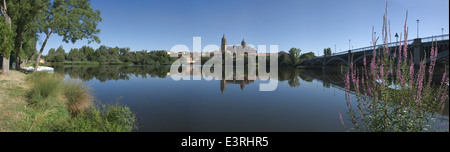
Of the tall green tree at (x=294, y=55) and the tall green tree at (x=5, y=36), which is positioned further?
the tall green tree at (x=294, y=55)

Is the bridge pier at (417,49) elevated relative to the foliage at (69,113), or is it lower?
elevated

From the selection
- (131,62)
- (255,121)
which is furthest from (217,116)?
(131,62)

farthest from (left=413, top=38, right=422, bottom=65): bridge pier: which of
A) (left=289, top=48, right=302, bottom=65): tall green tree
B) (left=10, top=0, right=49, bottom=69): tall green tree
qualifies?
(left=289, top=48, right=302, bottom=65): tall green tree

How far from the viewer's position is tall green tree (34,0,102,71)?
19.4m

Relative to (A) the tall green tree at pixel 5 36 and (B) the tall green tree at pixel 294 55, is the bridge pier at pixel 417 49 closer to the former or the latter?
(A) the tall green tree at pixel 5 36

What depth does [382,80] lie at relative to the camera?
3.89 m

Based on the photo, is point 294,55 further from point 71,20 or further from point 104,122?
point 104,122

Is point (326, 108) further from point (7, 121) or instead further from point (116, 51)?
point (116, 51)

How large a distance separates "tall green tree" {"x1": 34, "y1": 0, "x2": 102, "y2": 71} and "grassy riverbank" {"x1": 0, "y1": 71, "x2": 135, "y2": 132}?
39.6ft

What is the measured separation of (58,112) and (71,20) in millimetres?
17963

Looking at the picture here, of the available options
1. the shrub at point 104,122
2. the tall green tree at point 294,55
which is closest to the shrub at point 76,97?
the shrub at point 104,122

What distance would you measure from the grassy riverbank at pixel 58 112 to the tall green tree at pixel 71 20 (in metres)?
12.1

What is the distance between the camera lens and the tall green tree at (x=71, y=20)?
19370 millimetres

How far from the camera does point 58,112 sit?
7.38 m
